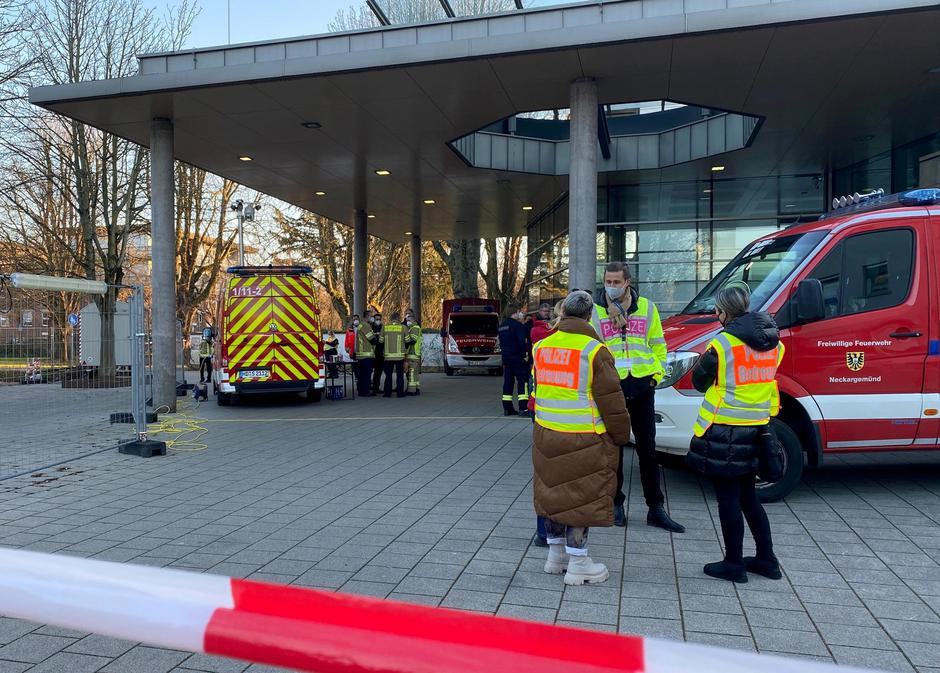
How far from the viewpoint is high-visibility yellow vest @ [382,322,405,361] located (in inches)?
635

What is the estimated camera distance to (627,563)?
479 cm

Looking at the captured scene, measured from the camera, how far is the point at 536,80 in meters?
11.2

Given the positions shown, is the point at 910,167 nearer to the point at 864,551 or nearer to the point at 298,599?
the point at 864,551

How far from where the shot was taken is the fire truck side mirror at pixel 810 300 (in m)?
5.91

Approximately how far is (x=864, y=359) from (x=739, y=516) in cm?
258

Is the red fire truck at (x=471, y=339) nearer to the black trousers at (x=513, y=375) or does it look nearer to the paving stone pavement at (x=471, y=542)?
the black trousers at (x=513, y=375)

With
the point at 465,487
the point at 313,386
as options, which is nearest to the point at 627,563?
the point at 465,487

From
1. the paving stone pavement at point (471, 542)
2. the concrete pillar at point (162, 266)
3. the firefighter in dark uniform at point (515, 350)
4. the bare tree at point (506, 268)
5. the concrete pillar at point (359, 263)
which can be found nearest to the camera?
the paving stone pavement at point (471, 542)

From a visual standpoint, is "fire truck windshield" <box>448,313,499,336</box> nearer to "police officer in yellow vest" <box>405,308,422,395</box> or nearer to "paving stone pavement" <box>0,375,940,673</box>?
"police officer in yellow vest" <box>405,308,422,395</box>

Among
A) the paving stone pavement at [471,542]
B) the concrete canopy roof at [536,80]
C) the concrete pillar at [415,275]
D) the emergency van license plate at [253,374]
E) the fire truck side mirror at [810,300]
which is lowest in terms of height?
the paving stone pavement at [471,542]

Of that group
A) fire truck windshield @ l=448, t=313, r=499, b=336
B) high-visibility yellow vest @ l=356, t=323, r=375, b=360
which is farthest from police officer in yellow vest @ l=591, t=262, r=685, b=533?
fire truck windshield @ l=448, t=313, r=499, b=336

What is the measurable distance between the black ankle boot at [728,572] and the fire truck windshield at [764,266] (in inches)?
107

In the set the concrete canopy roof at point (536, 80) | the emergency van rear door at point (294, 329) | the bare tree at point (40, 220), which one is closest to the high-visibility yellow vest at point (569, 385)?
Answer: the concrete canopy roof at point (536, 80)

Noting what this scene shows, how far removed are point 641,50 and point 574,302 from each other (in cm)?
693
